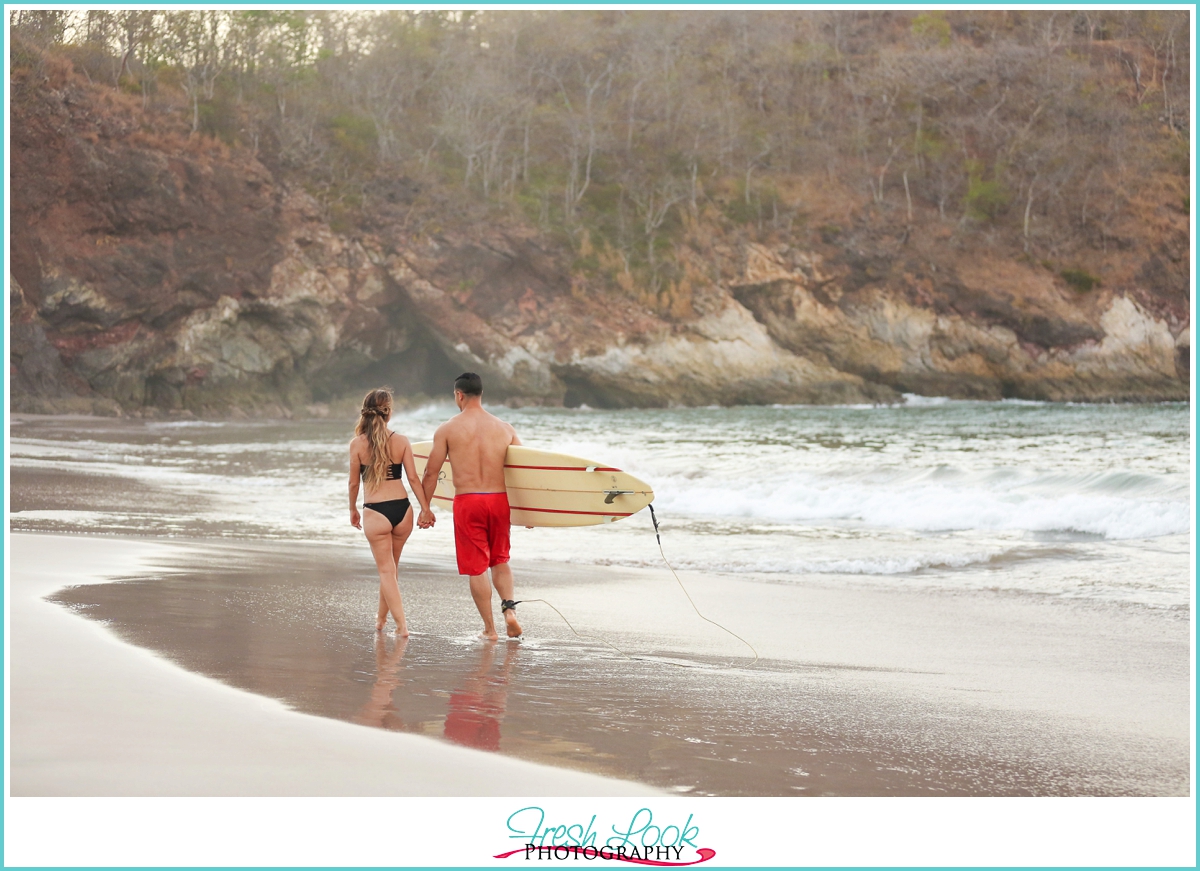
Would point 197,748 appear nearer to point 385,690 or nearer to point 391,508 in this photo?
point 385,690

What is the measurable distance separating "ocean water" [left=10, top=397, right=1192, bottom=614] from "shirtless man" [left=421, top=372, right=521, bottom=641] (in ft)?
8.88

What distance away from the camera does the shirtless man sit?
507cm

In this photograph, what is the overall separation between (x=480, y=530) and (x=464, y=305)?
110 feet

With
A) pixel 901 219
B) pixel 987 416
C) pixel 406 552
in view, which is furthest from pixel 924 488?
pixel 901 219

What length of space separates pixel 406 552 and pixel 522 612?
2.49 m

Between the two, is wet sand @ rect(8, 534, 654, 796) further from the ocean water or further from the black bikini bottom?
the ocean water

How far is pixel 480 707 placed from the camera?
3.70 m

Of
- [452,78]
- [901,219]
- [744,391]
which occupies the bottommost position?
[744,391]

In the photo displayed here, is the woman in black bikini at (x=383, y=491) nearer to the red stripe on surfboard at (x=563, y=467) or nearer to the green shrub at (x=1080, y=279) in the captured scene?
the red stripe on surfboard at (x=563, y=467)

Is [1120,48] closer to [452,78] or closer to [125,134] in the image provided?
[452,78]

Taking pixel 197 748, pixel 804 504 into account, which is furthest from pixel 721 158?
pixel 197 748

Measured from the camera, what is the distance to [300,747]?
3.12 m

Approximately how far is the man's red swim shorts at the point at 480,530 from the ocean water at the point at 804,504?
8.94 ft

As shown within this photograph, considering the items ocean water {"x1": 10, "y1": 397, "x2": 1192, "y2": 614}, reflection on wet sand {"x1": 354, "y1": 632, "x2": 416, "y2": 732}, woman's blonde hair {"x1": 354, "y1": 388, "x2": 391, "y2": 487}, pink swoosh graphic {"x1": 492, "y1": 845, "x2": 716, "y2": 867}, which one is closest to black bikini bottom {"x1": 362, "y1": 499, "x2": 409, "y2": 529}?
woman's blonde hair {"x1": 354, "y1": 388, "x2": 391, "y2": 487}
